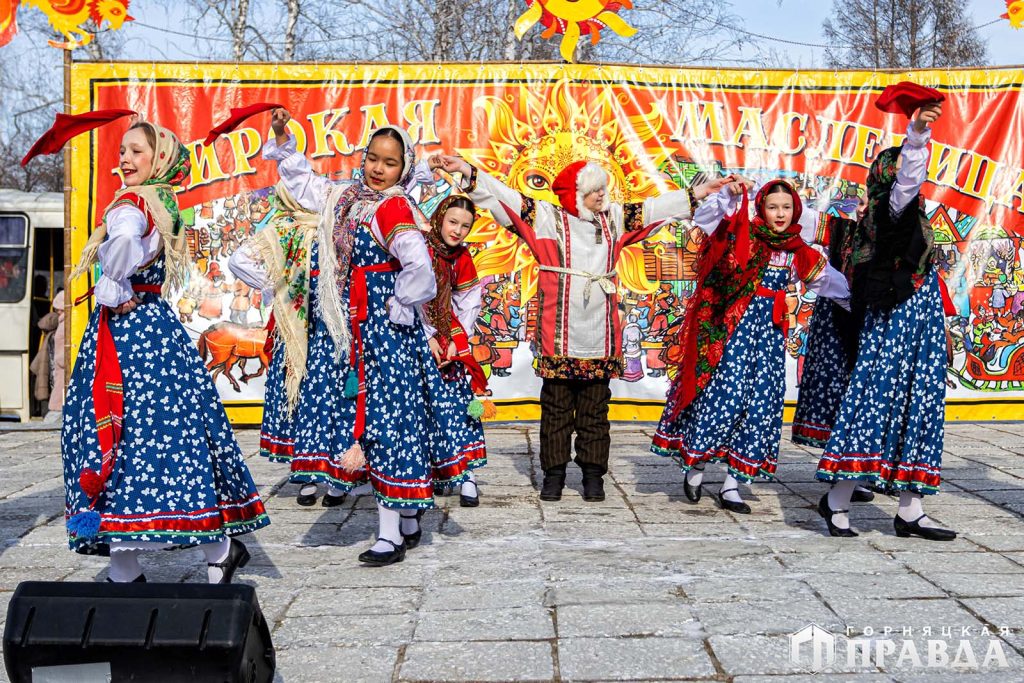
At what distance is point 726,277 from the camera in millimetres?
5395

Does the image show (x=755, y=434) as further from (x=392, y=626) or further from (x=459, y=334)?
(x=392, y=626)

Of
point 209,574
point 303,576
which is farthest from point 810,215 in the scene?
point 209,574

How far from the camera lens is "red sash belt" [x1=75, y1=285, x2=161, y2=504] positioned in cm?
341

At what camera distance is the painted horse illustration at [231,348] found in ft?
27.1

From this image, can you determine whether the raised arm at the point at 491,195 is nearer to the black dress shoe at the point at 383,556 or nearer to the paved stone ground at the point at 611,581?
the paved stone ground at the point at 611,581

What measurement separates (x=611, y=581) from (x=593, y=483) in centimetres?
169

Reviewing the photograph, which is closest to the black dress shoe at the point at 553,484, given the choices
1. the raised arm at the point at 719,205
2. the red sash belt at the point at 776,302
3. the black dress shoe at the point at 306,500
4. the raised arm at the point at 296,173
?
the black dress shoe at the point at 306,500

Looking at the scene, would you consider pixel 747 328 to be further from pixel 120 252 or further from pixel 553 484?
pixel 120 252

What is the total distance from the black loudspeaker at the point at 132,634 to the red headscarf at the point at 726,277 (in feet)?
11.5

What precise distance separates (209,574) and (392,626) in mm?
748

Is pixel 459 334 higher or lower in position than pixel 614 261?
lower

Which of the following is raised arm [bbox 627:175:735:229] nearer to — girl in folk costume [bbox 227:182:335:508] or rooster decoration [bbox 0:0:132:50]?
girl in folk costume [bbox 227:182:335:508]

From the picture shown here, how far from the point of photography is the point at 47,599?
2.39 m

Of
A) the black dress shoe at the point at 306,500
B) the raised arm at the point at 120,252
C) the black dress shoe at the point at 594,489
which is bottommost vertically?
the black dress shoe at the point at 306,500
